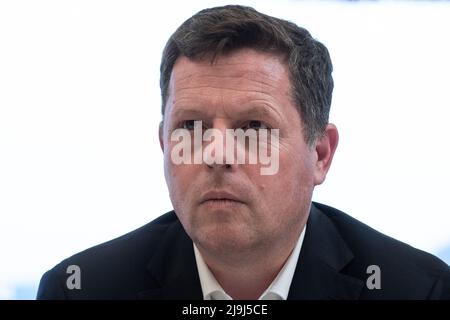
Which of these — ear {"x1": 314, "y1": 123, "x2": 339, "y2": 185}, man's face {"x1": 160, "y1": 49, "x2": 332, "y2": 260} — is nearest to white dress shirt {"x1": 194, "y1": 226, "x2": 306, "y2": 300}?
man's face {"x1": 160, "y1": 49, "x2": 332, "y2": 260}

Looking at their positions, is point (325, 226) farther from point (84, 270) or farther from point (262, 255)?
point (84, 270)

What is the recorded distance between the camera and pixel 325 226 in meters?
2.19

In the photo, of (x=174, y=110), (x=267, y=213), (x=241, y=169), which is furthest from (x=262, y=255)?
→ (x=174, y=110)

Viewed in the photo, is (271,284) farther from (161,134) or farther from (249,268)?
(161,134)

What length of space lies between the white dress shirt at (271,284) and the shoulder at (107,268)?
155 mm

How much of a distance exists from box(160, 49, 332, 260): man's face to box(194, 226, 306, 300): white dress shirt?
128 millimetres

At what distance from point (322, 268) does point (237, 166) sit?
0.41 metres

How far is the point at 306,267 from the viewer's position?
2072 millimetres

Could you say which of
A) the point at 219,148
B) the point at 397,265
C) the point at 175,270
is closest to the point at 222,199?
the point at 219,148

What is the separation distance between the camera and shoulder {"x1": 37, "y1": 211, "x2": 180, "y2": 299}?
6.89 ft

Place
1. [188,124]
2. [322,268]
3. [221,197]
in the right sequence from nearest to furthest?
[221,197] < [188,124] < [322,268]

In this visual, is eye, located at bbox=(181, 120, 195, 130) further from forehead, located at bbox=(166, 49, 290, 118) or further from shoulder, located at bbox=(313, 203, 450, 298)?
shoulder, located at bbox=(313, 203, 450, 298)

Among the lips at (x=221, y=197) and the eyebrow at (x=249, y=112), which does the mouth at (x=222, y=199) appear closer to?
the lips at (x=221, y=197)

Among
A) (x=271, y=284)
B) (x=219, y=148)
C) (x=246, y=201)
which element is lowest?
(x=271, y=284)
